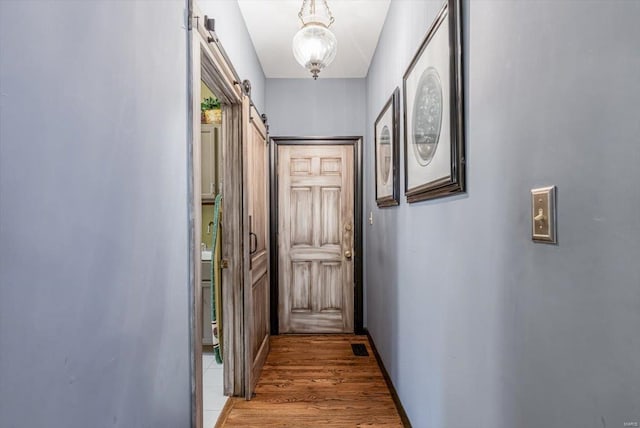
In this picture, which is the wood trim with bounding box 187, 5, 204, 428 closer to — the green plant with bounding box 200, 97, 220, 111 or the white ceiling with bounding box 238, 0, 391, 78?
the white ceiling with bounding box 238, 0, 391, 78

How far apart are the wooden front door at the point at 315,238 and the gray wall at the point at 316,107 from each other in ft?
0.60

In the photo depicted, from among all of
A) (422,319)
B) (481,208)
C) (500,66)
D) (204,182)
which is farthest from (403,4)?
Result: (204,182)

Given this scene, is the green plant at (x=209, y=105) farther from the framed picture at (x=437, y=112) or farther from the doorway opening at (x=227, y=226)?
the framed picture at (x=437, y=112)

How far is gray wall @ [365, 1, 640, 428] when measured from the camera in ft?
2.04

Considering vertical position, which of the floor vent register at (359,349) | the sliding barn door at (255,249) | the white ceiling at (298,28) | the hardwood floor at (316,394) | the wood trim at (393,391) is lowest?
the hardwood floor at (316,394)

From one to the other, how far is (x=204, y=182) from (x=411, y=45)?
2222 millimetres

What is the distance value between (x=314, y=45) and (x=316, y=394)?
7.43 feet

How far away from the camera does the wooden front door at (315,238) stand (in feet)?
12.8

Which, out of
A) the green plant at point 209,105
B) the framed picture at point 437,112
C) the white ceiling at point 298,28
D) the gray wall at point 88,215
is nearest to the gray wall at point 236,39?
the white ceiling at point 298,28

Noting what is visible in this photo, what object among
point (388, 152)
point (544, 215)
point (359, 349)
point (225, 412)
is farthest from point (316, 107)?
point (544, 215)

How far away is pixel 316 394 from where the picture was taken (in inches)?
101

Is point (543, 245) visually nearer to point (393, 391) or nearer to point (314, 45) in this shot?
point (314, 45)

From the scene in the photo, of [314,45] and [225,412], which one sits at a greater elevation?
[314,45]

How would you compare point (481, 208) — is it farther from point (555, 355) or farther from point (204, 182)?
point (204, 182)
